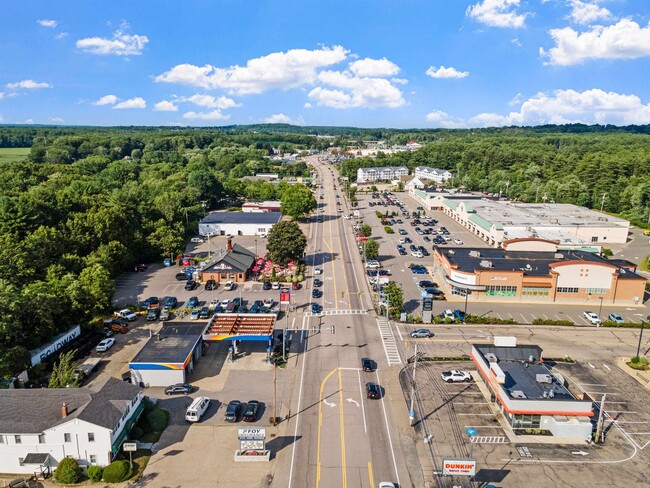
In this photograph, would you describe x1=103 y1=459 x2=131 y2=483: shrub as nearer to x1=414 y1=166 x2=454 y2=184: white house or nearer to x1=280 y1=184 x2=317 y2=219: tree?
x1=280 y1=184 x2=317 y2=219: tree

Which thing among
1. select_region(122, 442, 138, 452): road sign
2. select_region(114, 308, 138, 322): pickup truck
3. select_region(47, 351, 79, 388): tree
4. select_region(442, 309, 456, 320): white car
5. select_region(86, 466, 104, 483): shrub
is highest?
select_region(47, 351, 79, 388): tree

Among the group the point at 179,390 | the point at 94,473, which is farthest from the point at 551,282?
the point at 94,473

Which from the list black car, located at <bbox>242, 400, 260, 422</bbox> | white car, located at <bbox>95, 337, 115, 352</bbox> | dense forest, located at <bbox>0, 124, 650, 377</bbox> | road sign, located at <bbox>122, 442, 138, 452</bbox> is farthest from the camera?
dense forest, located at <bbox>0, 124, 650, 377</bbox>

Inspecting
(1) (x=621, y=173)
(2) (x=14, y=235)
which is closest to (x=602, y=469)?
(2) (x=14, y=235)

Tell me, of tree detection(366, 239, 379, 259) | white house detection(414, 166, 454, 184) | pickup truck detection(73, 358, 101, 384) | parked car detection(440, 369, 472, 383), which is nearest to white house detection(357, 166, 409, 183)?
white house detection(414, 166, 454, 184)

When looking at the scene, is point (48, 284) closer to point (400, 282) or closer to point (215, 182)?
point (400, 282)

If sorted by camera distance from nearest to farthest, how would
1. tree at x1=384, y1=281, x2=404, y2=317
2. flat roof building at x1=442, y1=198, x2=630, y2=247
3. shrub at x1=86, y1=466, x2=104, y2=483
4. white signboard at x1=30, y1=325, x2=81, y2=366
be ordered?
shrub at x1=86, y1=466, x2=104, y2=483 < white signboard at x1=30, y1=325, x2=81, y2=366 < tree at x1=384, y1=281, x2=404, y2=317 < flat roof building at x1=442, y1=198, x2=630, y2=247

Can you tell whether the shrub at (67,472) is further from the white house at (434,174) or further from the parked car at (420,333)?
the white house at (434,174)

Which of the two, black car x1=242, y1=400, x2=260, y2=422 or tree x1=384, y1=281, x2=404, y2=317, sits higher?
tree x1=384, y1=281, x2=404, y2=317

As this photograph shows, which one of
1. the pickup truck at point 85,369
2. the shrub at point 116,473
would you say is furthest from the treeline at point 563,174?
the shrub at point 116,473
